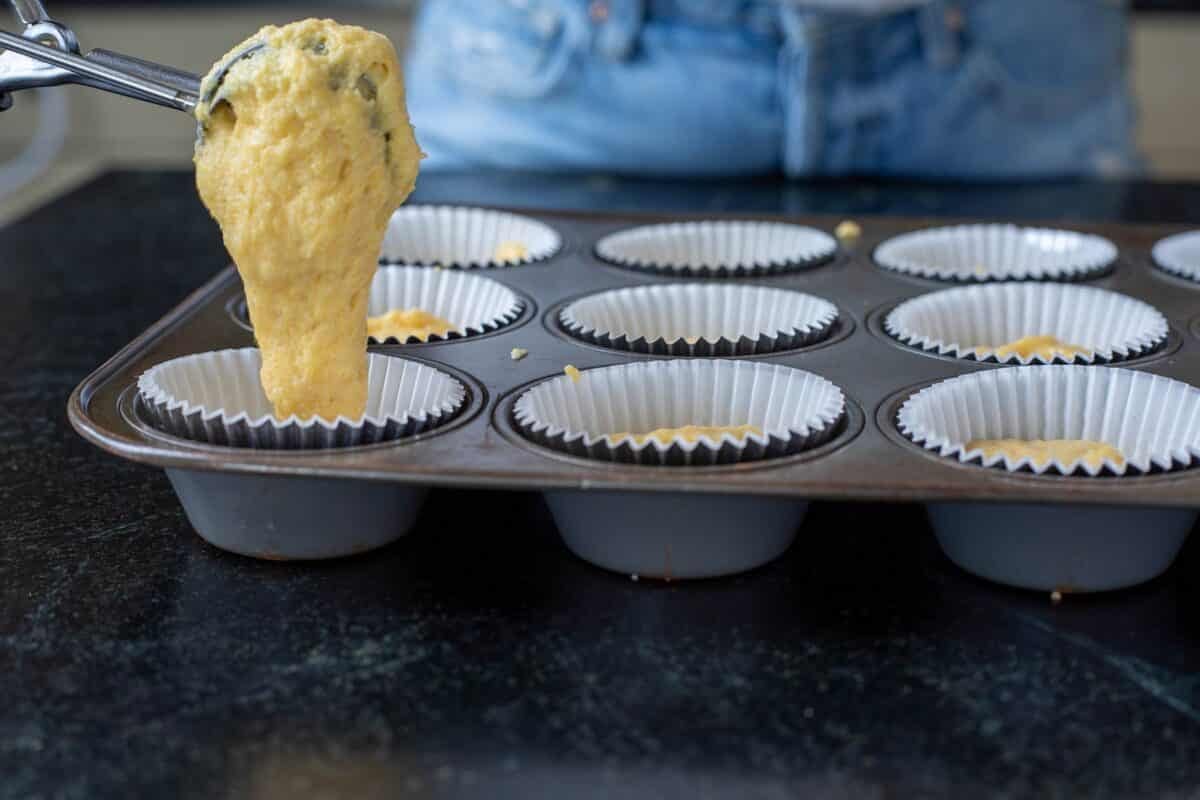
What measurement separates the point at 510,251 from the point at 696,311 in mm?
391

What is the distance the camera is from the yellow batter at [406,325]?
1.82 m

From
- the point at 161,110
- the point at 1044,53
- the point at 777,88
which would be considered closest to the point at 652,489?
the point at 777,88

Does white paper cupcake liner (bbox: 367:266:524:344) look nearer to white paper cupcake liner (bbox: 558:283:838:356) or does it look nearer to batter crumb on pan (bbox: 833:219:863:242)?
white paper cupcake liner (bbox: 558:283:838:356)

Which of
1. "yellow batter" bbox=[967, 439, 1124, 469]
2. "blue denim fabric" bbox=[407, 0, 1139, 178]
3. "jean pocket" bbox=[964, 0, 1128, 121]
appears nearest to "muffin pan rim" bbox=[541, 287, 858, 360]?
"yellow batter" bbox=[967, 439, 1124, 469]

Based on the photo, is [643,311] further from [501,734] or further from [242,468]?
[501,734]

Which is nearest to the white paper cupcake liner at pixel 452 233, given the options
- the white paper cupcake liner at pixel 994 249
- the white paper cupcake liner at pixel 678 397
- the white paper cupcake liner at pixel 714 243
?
the white paper cupcake liner at pixel 714 243

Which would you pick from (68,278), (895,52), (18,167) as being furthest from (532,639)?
(18,167)

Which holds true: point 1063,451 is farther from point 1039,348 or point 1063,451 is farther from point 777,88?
point 777,88

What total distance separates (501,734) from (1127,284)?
1263 mm

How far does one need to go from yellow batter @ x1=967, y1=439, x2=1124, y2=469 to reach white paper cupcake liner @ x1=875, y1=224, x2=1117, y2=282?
1.95ft

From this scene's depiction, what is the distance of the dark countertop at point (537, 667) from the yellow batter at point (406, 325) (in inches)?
13.7

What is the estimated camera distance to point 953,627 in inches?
49.5

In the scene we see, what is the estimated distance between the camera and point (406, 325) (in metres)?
1.84

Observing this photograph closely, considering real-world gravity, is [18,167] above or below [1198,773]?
below
